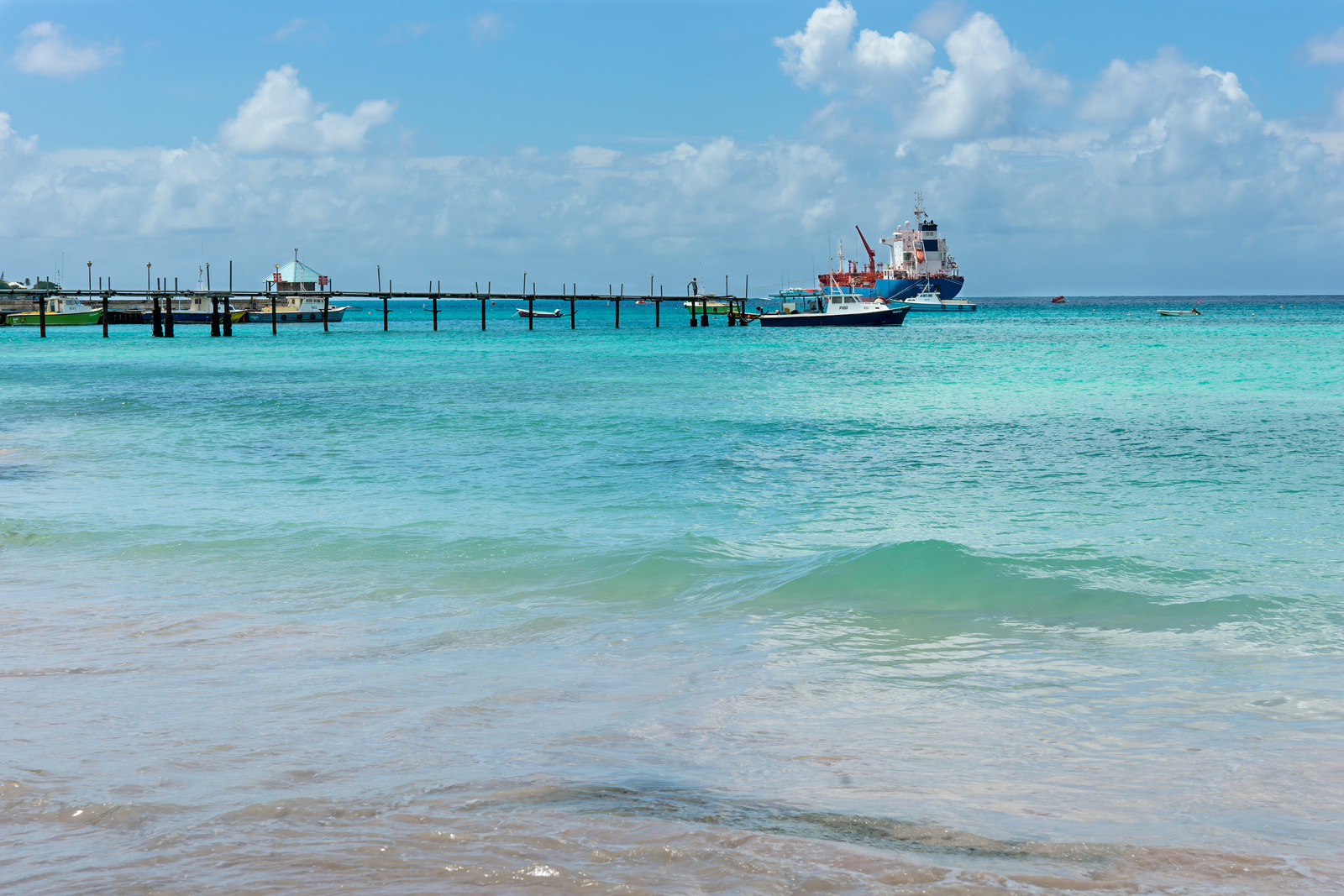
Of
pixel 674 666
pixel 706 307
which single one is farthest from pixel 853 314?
pixel 674 666

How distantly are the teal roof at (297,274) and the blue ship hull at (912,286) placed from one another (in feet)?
208

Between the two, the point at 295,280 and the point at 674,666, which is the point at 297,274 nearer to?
the point at 295,280

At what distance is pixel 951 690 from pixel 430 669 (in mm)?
2852

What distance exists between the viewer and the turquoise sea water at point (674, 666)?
3637 millimetres

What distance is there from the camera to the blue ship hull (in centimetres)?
13038

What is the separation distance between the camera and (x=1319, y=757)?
4.73 metres

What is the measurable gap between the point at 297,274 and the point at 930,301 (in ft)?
242

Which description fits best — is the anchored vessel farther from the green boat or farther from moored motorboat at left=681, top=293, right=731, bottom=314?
the green boat

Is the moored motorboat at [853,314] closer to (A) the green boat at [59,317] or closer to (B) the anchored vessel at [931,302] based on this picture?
(B) the anchored vessel at [931,302]

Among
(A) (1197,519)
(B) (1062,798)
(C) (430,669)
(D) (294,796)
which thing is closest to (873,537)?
(A) (1197,519)

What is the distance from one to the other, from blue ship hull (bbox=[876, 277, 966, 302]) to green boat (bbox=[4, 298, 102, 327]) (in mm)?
81740

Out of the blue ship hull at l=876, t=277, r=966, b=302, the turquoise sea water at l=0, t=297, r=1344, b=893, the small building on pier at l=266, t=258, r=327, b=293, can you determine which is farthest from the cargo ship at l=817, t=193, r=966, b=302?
the turquoise sea water at l=0, t=297, r=1344, b=893

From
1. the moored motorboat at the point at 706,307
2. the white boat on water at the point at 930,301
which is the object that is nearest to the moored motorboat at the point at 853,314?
the moored motorboat at the point at 706,307

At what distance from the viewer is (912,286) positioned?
132 m
